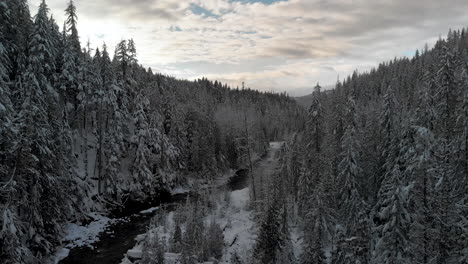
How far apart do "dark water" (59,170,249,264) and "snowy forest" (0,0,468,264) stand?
0.84 m

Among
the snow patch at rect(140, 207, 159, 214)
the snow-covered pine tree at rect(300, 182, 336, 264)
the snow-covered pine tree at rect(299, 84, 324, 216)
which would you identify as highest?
the snow-covered pine tree at rect(299, 84, 324, 216)

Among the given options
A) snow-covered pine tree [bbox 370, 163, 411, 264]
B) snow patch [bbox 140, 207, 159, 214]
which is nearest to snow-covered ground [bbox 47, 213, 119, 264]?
snow patch [bbox 140, 207, 159, 214]

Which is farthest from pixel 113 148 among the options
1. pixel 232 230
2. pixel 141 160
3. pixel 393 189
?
pixel 393 189

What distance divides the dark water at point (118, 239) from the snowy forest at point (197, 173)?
845mm

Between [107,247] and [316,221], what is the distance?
17453mm

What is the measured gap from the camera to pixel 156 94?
52.2 meters

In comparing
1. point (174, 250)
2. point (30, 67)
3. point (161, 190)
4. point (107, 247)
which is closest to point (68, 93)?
point (30, 67)

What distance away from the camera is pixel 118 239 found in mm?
27328

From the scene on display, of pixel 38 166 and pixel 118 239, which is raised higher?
pixel 38 166

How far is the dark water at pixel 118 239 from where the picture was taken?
909 inches

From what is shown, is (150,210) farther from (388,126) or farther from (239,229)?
(388,126)

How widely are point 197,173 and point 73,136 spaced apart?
74.3ft

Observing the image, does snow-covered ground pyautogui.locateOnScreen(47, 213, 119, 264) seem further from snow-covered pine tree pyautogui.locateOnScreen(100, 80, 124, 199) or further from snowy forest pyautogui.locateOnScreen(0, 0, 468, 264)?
snow-covered pine tree pyautogui.locateOnScreen(100, 80, 124, 199)

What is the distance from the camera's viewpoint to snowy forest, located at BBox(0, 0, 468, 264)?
17.4 m
